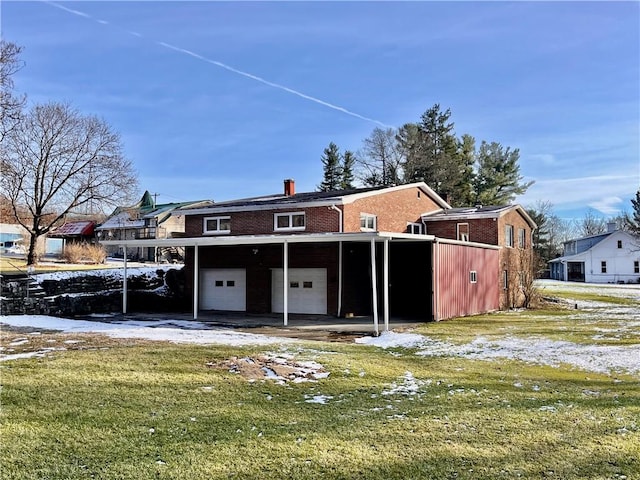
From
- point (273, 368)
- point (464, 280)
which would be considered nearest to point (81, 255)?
point (464, 280)

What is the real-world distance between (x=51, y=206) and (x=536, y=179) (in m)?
43.6

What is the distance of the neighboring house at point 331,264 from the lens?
18250mm

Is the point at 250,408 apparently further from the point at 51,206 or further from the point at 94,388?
the point at 51,206

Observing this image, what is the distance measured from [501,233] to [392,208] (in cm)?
562

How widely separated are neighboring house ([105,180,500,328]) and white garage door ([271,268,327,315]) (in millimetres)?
39

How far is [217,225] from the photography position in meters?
22.7

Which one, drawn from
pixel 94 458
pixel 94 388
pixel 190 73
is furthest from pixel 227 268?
pixel 94 458

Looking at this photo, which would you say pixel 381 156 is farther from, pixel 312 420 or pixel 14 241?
pixel 312 420

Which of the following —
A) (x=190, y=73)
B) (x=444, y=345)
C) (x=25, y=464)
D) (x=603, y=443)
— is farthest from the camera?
(x=190, y=73)

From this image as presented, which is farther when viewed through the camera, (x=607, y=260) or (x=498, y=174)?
(x=607, y=260)

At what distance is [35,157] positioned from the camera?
30.6 metres

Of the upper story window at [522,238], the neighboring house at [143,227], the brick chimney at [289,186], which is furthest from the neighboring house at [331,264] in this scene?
the neighboring house at [143,227]

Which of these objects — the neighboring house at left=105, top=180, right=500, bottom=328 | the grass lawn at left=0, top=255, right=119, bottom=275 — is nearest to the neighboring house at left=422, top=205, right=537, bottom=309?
the neighboring house at left=105, top=180, right=500, bottom=328

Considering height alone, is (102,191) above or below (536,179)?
below
